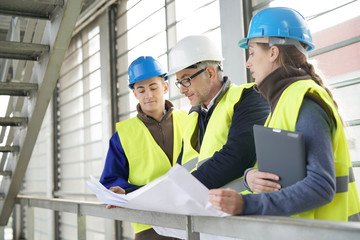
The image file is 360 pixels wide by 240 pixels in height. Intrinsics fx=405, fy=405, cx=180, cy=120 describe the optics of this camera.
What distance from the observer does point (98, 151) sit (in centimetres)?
824

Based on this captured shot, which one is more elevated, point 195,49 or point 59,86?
point 59,86

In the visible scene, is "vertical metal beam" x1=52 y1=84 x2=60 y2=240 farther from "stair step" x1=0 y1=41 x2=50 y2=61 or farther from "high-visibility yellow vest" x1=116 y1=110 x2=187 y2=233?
"high-visibility yellow vest" x1=116 y1=110 x2=187 y2=233

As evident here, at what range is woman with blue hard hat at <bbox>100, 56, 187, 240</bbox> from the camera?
10.1 ft

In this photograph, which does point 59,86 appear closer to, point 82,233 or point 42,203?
point 42,203

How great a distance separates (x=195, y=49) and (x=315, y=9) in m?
1.78

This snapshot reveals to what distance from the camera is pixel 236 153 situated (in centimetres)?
213

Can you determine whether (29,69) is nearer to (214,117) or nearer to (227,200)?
(214,117)

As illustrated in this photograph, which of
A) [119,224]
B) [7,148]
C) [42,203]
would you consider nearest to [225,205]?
[42,203]

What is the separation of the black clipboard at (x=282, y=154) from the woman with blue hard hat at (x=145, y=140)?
138 centimetres

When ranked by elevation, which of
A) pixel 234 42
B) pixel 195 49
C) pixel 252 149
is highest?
pixel 234 42

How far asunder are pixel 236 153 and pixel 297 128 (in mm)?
602

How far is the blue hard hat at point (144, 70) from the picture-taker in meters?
3.36

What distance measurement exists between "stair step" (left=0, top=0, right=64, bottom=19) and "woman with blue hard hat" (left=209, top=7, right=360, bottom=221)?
8.49ft

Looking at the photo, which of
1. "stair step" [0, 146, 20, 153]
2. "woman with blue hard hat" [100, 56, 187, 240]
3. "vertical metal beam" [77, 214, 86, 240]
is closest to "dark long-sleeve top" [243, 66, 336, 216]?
"woman with blue hard hat" [100, 56, 187, 240]
